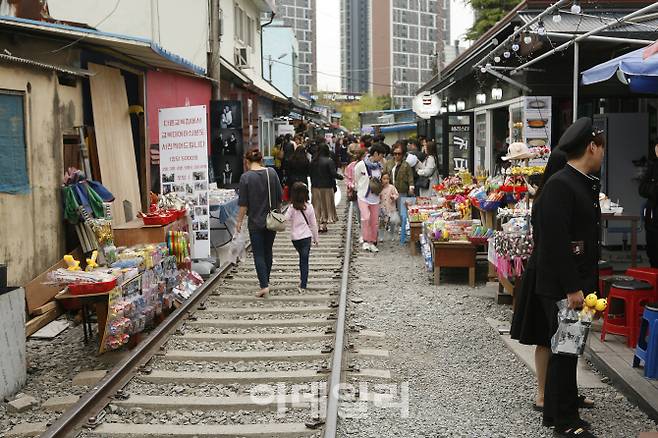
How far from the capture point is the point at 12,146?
28.6 ft

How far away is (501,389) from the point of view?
22.1 feet

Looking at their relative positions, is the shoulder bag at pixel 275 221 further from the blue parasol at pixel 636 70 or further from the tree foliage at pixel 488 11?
the tree foliage at pixel 488 11

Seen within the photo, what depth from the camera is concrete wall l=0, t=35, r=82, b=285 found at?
28.4ft

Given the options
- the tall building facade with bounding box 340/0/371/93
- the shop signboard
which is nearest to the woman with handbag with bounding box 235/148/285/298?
the shop signboard

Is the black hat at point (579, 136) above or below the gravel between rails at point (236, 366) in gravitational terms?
above

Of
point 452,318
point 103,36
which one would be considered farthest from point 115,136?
point 452,318

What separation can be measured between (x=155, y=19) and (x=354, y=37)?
155 meters

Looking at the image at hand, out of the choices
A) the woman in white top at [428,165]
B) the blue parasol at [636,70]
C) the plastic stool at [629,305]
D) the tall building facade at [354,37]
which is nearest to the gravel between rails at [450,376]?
the plastic stool at [629,305]

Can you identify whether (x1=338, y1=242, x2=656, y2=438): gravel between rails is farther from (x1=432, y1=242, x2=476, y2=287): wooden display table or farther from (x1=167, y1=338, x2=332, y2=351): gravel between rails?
(x1=167, y1=338, x2=332, y2=351): gravel between rails

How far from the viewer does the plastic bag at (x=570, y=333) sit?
204 inches

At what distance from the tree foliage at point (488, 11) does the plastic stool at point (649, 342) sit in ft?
115

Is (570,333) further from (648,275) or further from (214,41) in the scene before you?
(214,41)

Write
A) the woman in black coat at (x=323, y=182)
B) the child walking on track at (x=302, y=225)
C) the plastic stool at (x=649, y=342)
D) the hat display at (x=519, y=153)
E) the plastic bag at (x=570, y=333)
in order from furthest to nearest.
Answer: the woman in black coat at (x=323, y=182), the child walking on track at (x=302, y=225), the hat display at (x=519, y=153), the plastic stool at (x=649, y=342), the plastic bag at (x=570, y=333)

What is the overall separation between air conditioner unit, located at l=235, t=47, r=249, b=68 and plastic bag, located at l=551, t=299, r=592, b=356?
865 inches
